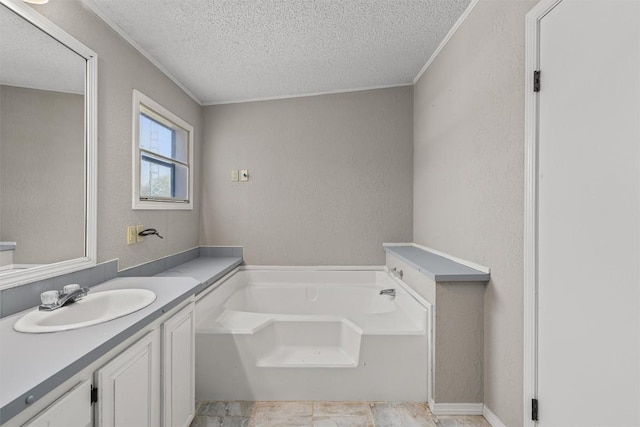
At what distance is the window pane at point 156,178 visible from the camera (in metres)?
2.12

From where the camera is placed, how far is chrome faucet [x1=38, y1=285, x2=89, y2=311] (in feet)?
3.85

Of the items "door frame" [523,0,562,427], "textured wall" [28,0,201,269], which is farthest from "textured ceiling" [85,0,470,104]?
"door frame" [523,0,562,427]

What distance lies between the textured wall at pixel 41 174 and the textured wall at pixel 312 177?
1529 millimetres

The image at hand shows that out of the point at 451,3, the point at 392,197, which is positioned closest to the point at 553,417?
the point at 392,197

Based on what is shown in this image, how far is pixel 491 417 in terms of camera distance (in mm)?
1621

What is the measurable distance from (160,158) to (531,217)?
2.48 meters

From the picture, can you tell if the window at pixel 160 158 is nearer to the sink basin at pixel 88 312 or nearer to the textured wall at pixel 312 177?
the textured wall at pixel 312 177

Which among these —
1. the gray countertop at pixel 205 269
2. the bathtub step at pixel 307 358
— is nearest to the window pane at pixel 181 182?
the gray countertop at pixel 205 269

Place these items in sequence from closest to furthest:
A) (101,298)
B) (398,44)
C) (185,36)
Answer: (101,298) → (185,36) → (398,44)

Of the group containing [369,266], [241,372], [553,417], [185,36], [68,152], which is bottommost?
[241,372]

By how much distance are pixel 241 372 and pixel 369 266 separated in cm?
156

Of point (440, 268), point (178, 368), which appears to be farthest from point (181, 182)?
point (440, 268)

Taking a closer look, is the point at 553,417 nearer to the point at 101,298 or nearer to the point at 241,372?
the point at 241,372

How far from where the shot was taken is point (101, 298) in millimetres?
1382
